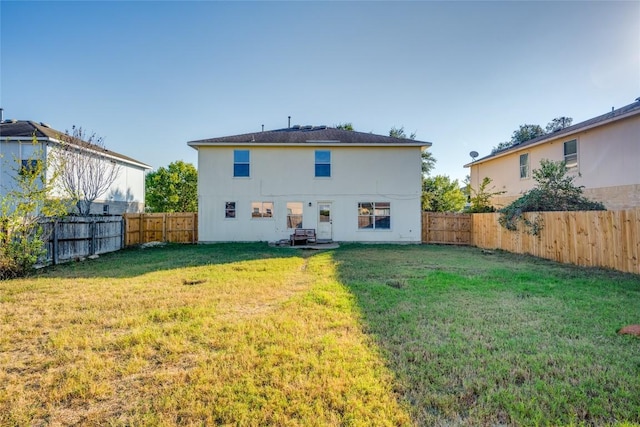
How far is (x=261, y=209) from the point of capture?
15.9 metres

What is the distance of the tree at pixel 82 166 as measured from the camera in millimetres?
13914

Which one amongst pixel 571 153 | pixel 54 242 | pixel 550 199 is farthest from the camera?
Answer: pixel 571 153

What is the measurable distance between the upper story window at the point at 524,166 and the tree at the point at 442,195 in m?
3.79

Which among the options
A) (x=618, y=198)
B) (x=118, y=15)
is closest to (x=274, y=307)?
(x=118, y=15)

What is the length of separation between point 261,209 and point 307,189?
2.58 metres

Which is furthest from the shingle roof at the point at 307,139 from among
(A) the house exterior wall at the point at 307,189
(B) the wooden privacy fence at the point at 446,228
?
(B) the wooden privacy fence at the point at 446,228

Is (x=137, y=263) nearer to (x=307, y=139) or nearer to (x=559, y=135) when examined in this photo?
(x=307, y=139)

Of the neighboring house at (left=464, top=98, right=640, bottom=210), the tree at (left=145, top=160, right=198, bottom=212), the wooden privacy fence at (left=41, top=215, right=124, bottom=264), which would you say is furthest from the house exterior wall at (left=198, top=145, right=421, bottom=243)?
the tree at (left=145, top=160, right=198, bottom=212)

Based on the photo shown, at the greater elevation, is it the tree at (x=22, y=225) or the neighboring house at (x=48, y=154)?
the neighboring house at (x=48, y=154)

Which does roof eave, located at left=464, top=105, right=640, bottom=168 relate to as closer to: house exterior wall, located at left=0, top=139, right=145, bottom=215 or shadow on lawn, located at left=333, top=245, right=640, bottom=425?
shadow on lawn, located at left=333, top=245, right=640, bottom=425

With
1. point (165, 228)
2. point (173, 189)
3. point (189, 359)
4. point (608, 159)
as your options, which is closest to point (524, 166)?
point (608, 159)

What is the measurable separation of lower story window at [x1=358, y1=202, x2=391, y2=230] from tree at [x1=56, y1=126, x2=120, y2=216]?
1289 cm

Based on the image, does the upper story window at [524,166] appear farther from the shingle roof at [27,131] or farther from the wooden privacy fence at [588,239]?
the shingle roof at [27,131]

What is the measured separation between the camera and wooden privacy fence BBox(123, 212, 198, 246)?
619 inches
